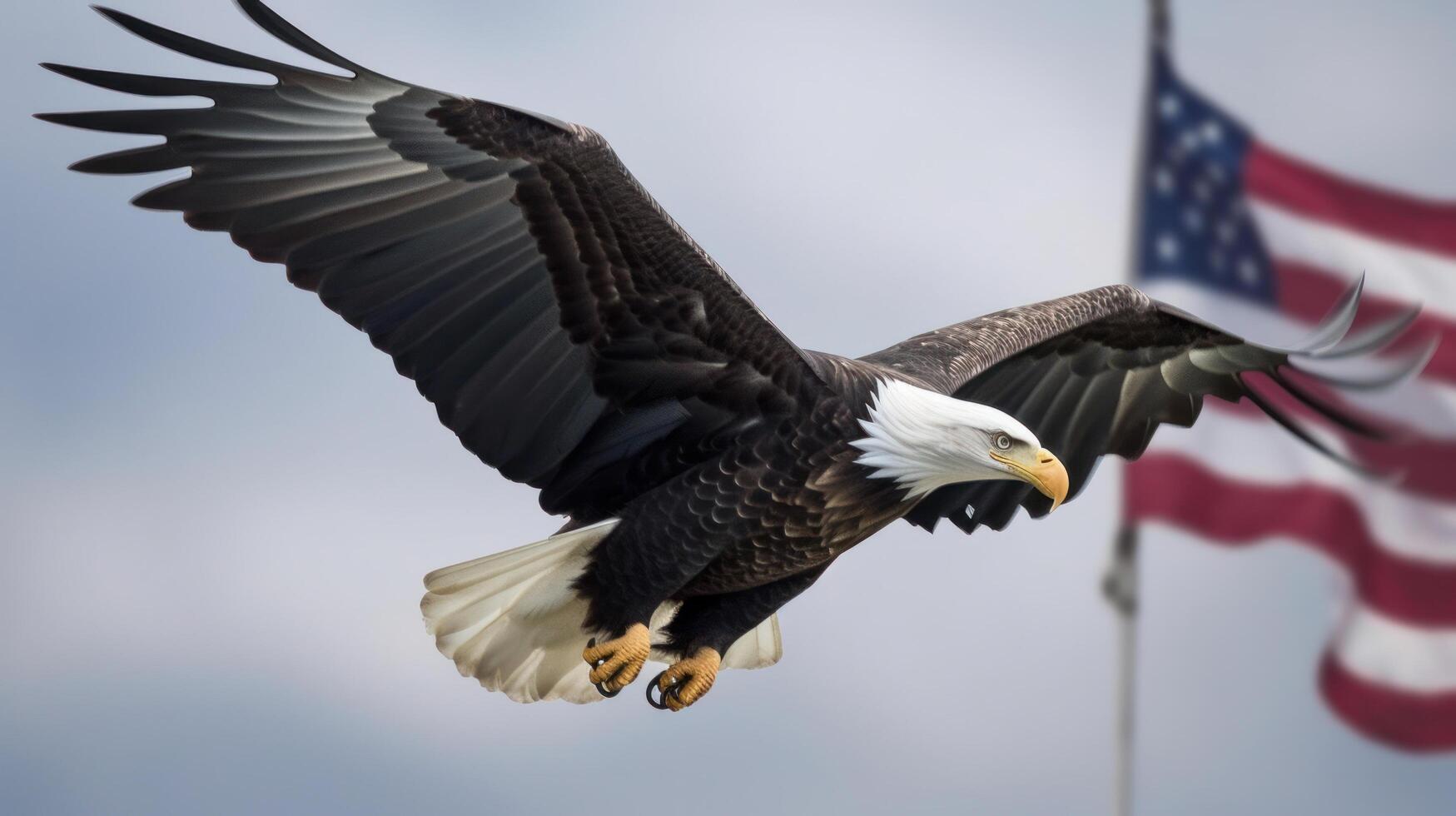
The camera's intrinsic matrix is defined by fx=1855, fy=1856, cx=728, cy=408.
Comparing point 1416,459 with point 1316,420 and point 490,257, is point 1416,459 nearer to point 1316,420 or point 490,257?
point 1316,420

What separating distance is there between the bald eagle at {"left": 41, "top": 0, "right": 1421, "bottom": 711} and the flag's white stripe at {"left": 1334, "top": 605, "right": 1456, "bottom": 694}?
18.4ft

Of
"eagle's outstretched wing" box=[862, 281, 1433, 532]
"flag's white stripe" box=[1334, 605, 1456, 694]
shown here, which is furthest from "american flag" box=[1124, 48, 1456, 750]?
"eagle's outstretched wing" box=[862, 281, 1433, 532]

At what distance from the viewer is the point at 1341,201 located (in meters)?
10.5

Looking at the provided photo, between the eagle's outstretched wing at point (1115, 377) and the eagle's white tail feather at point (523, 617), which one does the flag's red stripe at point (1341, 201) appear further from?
the eagle's white tail feather at point (523, 617)

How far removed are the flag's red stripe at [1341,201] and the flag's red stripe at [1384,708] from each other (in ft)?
8.01

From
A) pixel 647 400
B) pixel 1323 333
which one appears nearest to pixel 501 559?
pixel 647 400

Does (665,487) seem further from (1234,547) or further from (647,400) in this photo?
(1234,547)

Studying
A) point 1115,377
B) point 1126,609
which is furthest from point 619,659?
point 1126,609

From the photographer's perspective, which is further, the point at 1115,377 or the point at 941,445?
the point at 1115,377

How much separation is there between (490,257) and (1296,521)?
20.2 ft

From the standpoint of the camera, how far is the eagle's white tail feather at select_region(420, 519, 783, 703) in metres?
5.23

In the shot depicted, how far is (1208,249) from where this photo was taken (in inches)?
405

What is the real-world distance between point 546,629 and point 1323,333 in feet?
9.34

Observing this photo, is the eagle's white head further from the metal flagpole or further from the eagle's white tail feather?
the metal flagpole
